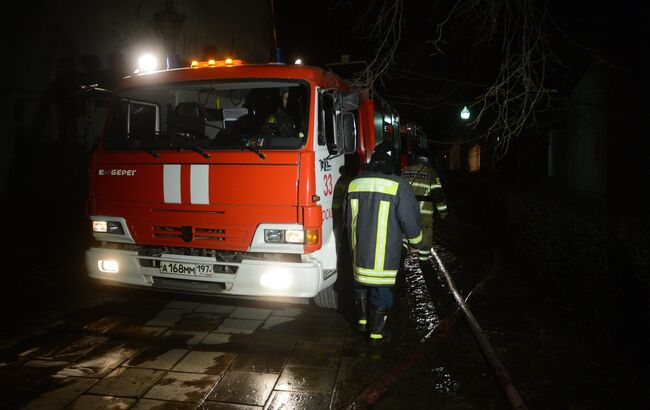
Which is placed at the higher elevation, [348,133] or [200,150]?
[348,133]

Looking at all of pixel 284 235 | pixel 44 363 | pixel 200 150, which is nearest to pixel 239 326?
pixel 284 235

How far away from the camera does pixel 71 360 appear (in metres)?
3.82

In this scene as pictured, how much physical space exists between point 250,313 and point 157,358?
4.32 feet

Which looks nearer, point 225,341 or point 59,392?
point 59,392

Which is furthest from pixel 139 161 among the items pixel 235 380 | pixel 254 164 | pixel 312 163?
pixel 235 380

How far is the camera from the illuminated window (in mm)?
30261

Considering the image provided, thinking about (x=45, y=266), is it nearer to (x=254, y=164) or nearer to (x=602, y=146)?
(x=254, y=164)

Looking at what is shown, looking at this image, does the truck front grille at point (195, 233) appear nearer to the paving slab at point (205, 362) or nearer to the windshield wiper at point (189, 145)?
the windshield wiper at point (189, 145)

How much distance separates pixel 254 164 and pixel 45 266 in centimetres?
451

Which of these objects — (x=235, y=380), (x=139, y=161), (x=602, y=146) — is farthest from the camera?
(x=602, y=146)

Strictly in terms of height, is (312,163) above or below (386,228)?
above

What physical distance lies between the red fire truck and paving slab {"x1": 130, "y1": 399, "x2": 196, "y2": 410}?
4.04 feet

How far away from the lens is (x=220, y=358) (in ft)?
12.8

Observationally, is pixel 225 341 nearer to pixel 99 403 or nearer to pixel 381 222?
pixel 99 403
